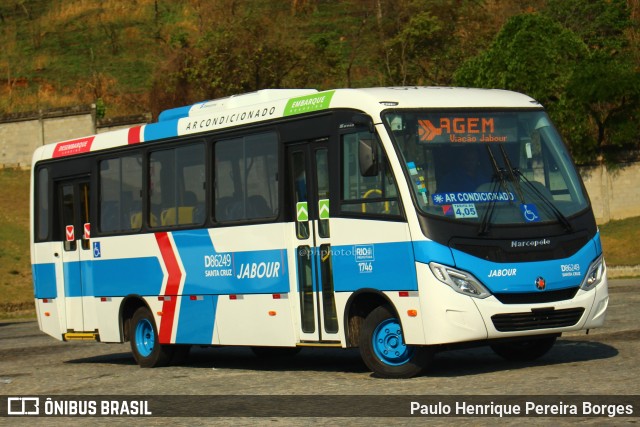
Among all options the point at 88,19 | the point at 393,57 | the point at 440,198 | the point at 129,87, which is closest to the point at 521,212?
the point at 440,198

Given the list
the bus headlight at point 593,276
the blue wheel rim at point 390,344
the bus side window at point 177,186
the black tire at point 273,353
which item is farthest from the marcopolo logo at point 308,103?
the black tire at point 273,353

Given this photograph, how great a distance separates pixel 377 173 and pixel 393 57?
5389cm

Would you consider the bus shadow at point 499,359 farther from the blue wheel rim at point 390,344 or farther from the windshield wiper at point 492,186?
the windshield wiper at point 492,186

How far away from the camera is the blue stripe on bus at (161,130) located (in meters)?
17.7

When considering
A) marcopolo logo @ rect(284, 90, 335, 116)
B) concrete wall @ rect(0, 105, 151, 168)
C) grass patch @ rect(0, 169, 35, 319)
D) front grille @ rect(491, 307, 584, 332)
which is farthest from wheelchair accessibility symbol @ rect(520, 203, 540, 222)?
concrete wall @ rect(0, 105, 151, 168)

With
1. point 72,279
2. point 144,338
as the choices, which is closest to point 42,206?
point 72,279

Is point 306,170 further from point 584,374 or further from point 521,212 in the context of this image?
point 584,374

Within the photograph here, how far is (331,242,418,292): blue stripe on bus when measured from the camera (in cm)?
1332

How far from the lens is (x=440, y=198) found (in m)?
13.4

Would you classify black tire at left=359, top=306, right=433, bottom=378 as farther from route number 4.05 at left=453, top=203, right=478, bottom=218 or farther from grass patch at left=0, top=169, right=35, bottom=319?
grass patch at left=0, top=169, right=35, bottom=319

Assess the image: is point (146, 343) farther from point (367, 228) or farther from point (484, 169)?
point (484, 169)

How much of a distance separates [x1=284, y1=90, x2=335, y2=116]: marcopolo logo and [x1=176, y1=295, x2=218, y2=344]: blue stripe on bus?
282 centimetres

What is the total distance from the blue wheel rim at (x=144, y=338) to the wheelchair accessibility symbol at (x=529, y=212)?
6.64 meters

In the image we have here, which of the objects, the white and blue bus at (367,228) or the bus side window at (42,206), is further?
the bus side window at (42,206)
